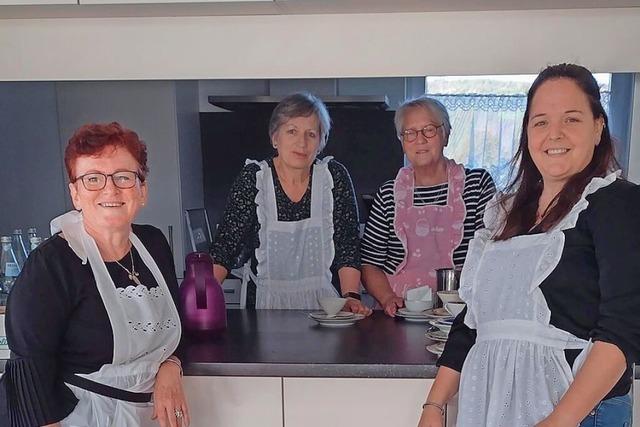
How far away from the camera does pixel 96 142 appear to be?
3.32ft

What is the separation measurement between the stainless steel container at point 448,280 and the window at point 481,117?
1.20 metres

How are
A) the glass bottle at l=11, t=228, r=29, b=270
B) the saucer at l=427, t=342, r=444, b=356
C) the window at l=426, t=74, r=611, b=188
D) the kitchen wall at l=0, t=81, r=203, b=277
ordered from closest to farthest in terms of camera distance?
the saucer at l=427, t=342, r=444, b=356 < the glass bottle at l=11, t=228, r=29, b=270 < the kitchen wall at l=0, t=81, r=203, b=277 < the window at l=426, t=74, r=611, b=188

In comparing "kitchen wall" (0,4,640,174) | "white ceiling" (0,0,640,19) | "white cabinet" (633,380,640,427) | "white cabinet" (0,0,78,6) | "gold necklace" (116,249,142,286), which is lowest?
"white cabinet" (633,380,640,427)

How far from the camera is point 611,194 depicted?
34.3 inches

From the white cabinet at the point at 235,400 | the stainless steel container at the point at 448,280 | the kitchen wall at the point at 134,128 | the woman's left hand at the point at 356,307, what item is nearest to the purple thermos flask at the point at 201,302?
the white cabinet at the point at 235,400

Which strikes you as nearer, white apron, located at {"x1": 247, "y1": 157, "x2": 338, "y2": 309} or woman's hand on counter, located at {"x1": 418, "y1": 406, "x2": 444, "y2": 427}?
woman's hand on counter, located at {"x1": 418, "y1": 406, "x2": 444, "y2": 427}

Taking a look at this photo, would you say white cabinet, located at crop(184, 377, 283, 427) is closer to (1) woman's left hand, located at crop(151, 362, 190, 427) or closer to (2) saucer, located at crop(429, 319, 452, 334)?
(1) woman's left hand, located at crop(151, 362, 190, 427)

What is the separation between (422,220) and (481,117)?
1037 mm

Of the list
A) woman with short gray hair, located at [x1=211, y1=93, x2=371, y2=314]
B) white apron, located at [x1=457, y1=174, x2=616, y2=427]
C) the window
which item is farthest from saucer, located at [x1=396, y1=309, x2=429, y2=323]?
the window

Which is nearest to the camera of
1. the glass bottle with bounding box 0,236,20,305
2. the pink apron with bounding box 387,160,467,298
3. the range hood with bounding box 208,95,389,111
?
the glass bottle with bounding box 0,236,20,305

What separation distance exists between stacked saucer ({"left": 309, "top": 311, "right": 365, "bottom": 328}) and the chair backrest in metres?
1.04

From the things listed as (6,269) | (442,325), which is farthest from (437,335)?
(6,269)

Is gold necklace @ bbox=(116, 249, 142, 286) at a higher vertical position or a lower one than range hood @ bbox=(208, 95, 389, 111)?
lower

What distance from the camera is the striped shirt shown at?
1.74 meters
